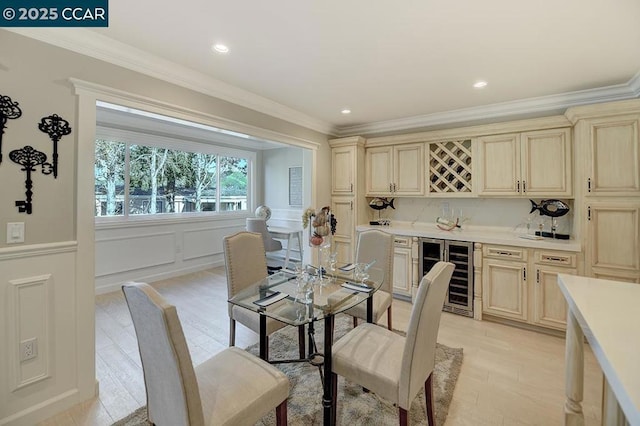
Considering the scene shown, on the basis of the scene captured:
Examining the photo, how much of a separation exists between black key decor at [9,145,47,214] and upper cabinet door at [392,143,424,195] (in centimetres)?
381

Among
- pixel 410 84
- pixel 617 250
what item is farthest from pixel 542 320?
pixel 410 84

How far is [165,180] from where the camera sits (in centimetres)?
510

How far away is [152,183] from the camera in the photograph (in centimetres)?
494

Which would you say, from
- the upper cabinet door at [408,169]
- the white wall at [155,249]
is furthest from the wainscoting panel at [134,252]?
the upper cabinet door at [408,169]

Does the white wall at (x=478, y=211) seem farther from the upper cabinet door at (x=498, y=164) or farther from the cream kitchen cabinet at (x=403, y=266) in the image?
the cream kitchen cabinet at (x=403, y=266)

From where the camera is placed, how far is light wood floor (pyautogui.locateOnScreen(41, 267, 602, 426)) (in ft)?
6.38

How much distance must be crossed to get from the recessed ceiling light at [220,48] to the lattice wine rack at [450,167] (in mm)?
2899

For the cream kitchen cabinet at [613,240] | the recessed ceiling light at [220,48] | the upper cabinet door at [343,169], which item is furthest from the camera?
the upper cabinet door at [343,169]

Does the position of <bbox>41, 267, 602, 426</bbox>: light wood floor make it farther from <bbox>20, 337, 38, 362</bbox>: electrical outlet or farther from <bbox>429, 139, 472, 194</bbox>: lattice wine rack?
<bbox>429, 139, 472, 194</bbox>: lattice wine rack

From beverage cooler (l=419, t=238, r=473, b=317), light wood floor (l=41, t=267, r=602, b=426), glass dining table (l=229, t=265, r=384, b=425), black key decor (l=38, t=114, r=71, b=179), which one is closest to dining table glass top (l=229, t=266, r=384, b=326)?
glass dining table (l=229, t=265, r=384, b=425)

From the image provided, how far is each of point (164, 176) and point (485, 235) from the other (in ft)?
16.5

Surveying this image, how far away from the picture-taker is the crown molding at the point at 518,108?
9.58ft

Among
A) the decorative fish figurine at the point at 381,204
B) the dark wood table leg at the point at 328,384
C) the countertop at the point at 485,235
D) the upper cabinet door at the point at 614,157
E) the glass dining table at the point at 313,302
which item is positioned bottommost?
the dark wood table leg at the point at 328,384

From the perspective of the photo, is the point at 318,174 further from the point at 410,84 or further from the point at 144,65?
the point at 144,65
